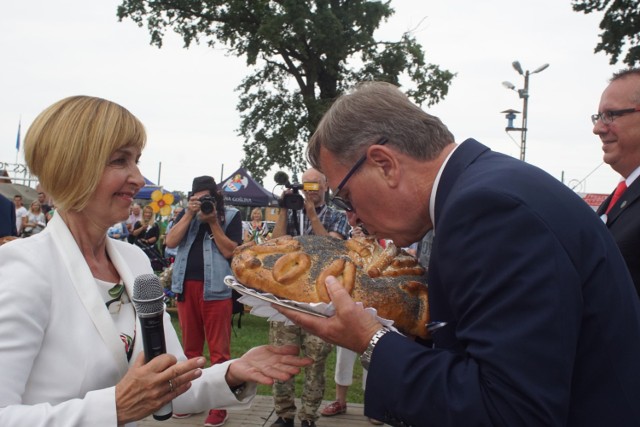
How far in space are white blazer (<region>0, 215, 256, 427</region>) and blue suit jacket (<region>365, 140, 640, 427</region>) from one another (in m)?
1.06

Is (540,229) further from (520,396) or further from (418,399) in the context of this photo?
(418,399)

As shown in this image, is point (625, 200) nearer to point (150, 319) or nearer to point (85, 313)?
point (150, 319)

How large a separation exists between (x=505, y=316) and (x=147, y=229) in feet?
43.6

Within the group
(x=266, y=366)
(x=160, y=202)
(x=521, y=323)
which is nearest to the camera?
(x=521, y=323)

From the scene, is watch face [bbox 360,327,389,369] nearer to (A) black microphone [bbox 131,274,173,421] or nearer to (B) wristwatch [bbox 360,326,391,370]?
(B) wristwatch [bbox 360,326,391,370]

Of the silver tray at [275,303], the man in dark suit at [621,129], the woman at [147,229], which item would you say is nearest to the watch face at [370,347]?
the silver tray at [275,303]

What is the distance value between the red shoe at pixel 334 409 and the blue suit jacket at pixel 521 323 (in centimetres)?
487

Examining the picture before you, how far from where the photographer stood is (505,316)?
133 cm

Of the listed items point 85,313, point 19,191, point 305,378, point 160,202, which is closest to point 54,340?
point 85,313

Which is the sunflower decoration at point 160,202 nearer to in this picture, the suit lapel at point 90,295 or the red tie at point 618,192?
the red tie at point 618,192

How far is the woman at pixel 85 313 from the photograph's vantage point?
191 cm

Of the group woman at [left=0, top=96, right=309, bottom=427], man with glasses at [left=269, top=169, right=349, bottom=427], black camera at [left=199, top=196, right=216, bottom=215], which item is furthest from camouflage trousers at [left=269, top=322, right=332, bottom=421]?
woman at [left=0, top=96, right=309, bottom=427]

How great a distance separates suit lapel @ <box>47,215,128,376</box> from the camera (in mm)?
2133

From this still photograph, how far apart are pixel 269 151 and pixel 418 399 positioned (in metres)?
29.4
